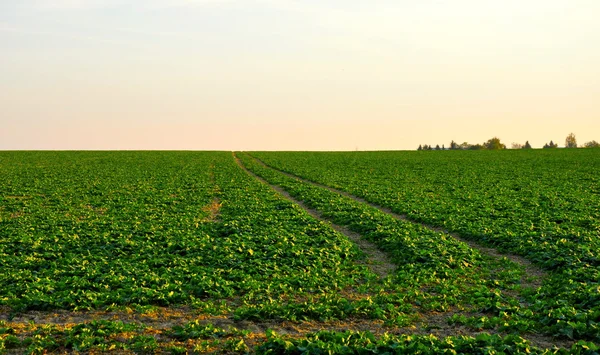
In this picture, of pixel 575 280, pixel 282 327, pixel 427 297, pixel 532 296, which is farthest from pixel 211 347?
pixel 575 280

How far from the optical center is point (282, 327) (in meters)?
12.6

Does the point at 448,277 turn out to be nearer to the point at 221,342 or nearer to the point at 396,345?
the point at 396,345

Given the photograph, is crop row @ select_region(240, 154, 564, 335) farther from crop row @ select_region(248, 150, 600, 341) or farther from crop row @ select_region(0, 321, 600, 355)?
crop row @ select_region(0, 321, 600, 355)

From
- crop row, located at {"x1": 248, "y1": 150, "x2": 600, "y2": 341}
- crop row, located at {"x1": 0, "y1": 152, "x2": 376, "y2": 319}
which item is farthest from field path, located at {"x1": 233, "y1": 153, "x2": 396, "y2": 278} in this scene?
crop row, located at {"x1": 248, "y1": 150, "x2": 600, "y2": 341}

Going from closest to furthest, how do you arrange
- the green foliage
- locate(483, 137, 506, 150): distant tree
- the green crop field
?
the green foliage < the green crop field < locate(483, 137, 506, 150): distant tree

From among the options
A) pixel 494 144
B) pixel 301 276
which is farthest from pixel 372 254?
pixel 494 144

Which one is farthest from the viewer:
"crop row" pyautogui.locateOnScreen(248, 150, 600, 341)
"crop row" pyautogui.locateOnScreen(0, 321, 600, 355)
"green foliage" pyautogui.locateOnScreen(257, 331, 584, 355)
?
"crop row" pyautogui.locateOnScreen(248, 150, 600, 341)

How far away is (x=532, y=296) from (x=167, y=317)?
10.6 metres

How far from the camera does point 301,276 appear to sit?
16.5 m

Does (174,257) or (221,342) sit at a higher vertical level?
(174,257)

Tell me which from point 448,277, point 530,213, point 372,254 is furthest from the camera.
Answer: point 530,213

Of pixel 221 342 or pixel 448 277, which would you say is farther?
pixel 448 277

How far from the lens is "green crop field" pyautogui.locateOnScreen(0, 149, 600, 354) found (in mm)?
11492

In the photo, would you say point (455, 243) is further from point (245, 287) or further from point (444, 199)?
point (444, 199)
